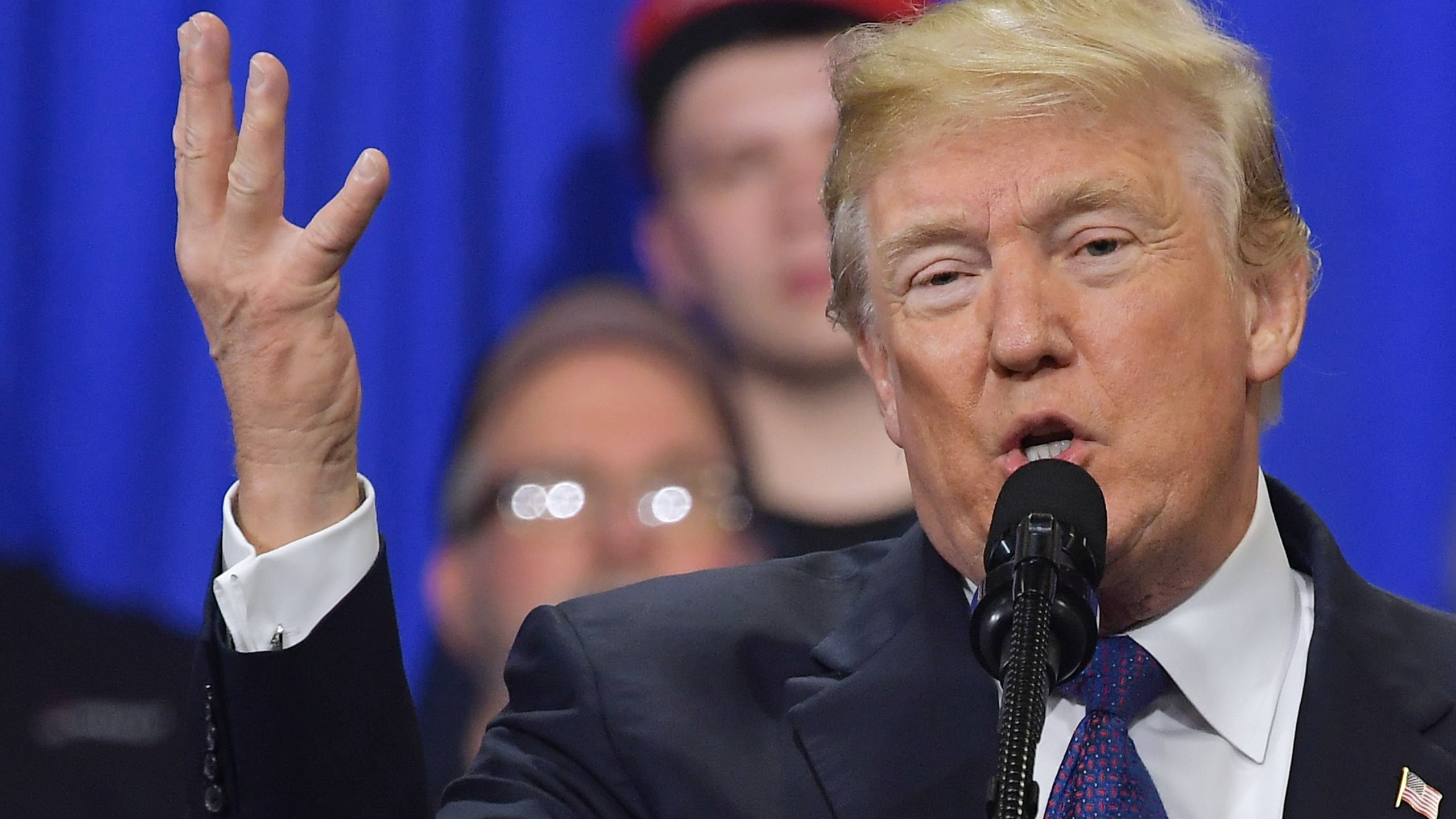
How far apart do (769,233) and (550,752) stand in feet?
3.93

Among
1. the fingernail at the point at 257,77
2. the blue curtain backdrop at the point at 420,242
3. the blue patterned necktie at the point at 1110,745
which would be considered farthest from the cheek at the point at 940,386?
the blue curtain backdrop at the point at 420,242

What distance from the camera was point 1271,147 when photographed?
187 cm

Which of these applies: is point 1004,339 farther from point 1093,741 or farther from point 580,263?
point 580,263

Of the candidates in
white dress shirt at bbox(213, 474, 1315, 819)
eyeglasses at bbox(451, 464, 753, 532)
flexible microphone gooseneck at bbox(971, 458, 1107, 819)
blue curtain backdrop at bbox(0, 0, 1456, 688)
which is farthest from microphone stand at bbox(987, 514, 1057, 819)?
blue curtain backdrop at bbox(0, 0, 1456, 688)

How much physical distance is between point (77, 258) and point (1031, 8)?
167cm

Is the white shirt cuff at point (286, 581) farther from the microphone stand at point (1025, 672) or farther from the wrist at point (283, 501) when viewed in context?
the microphone stand at point (1025, 672)

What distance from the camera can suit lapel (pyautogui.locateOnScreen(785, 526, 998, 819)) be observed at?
1.64 metres

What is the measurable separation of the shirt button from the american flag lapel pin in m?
1.13

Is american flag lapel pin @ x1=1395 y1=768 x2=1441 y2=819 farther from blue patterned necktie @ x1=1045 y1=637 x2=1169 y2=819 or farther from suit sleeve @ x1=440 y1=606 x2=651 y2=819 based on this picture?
suit sleeve @ x1=440 y1=606 x2=651 y2=819

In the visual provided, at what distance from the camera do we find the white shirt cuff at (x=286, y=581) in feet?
4.61

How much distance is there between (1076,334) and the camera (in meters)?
1.62

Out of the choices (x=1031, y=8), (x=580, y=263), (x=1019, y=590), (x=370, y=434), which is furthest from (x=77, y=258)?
(x=1019, y=590)

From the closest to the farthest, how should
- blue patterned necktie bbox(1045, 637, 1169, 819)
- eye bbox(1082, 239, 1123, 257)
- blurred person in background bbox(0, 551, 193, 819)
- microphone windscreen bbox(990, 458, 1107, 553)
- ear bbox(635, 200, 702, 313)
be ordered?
microphone windscreen bbox(990, 458, 1107, 553) → blue patterned necktie bbox(1045, 637, 1169, 819) → eye bbox(1082, 239, 1123, 257) → blurred person in background bbox(0, 551, 193, 819) → ear bbox(635, 200, 702, 313)

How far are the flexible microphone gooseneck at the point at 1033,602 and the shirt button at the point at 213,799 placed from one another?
66 centimetres
